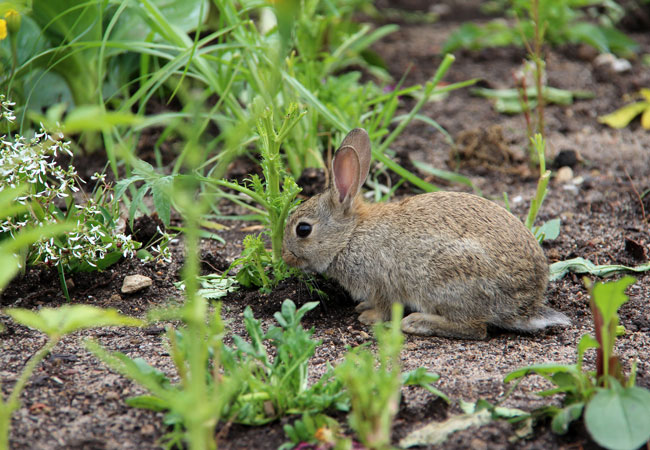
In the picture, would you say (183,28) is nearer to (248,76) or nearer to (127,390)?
(248,76)

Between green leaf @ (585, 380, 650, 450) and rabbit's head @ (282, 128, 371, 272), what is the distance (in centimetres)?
198

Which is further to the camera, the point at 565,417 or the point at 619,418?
the point at 565,417

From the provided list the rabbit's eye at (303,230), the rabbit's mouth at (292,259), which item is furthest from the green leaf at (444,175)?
the rabbit's mouth at (292,259)

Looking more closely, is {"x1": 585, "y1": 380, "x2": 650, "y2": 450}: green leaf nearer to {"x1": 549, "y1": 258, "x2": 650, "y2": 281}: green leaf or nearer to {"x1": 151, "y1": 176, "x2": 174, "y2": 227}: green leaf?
{"x1": 549, "y1": 258, "x2": 650, "y2": 281}: green leaf

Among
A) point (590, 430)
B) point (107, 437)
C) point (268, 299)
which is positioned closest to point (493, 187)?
point (268, 299)

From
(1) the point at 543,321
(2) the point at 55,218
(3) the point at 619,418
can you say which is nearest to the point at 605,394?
(3) the point at 619,418

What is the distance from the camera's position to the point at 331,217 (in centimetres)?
426

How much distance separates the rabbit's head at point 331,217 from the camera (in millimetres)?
4148

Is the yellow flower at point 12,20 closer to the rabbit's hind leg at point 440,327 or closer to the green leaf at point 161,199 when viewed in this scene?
the green leaf at point 161,199

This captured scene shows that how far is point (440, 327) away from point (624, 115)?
3746 millimetres

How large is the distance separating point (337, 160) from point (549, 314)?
140 centimetres

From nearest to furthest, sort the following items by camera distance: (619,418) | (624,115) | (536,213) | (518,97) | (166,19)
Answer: (619,418), (536,213), (166,19), (624,115), (518,97)

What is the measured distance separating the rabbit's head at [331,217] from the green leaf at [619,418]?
1.98m

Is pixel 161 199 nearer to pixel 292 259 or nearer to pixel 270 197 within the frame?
pixel 270 197
